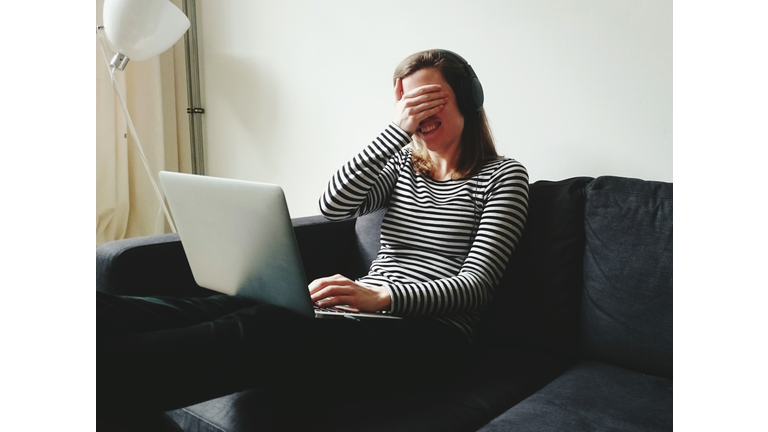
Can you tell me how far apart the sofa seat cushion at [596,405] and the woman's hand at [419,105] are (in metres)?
0.64

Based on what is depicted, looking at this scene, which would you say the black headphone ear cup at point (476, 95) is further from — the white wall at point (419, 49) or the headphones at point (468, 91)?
the white wall at point (419, 49)

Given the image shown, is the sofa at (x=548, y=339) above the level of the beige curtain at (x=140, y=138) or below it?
below

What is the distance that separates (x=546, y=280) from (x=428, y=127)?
45 centimetres

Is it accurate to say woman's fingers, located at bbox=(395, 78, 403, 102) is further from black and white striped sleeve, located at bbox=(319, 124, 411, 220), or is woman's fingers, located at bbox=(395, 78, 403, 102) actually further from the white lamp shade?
the white lamp shade

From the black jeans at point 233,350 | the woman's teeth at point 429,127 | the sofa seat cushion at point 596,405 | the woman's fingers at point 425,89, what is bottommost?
the sofa seat cushion at point 596,405

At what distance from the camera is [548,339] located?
124 centimetres

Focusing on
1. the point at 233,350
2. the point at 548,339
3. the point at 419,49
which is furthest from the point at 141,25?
the point at 548,339

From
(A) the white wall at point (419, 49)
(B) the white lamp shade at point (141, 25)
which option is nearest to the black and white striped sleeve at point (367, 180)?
(A) the white wall at point (419, 49)

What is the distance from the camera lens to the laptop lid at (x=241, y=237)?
89 cm

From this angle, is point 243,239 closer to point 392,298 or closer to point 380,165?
point 392,298

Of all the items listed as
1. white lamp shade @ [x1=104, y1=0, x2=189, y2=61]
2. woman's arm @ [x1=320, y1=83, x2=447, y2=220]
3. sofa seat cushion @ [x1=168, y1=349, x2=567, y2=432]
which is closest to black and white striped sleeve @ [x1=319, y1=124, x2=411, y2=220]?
woman's arm @ [x1=320, y1=83, x2=447, y2=220]

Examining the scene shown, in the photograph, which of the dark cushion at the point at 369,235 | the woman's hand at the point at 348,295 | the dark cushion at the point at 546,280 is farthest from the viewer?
the dark cushion at the point at 369,235
